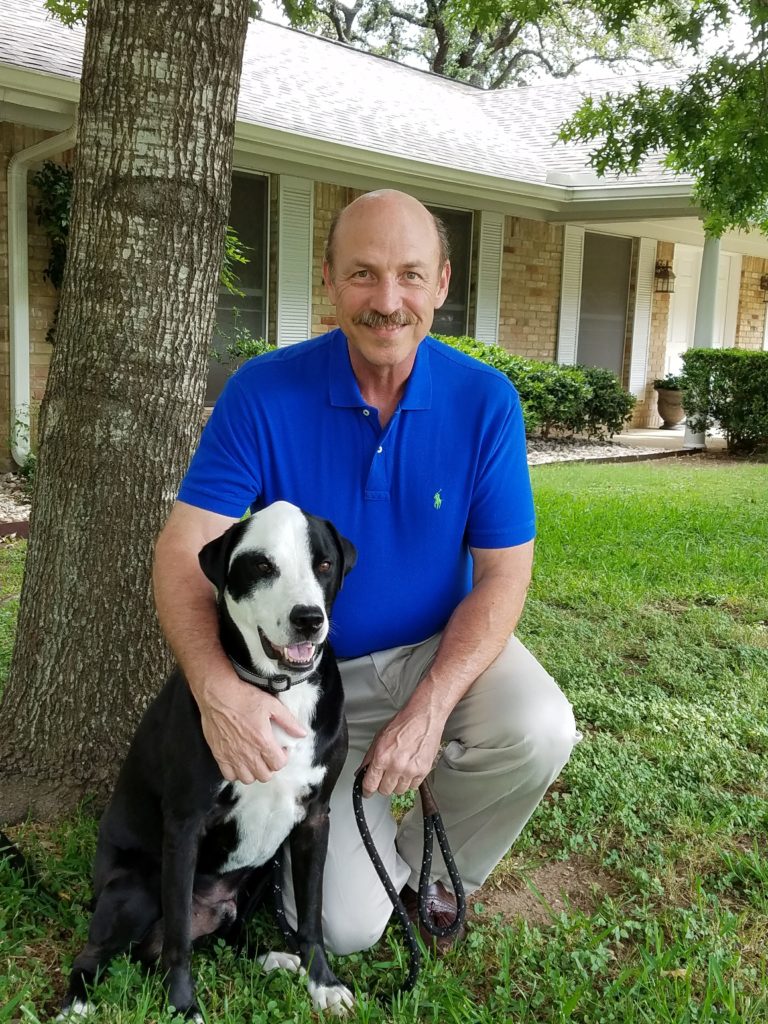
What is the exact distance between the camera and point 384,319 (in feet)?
8.10

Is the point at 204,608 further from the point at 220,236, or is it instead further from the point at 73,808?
the point at 220,236

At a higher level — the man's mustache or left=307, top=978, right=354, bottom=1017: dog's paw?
the man's mustache

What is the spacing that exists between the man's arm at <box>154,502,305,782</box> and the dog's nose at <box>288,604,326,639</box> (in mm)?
253

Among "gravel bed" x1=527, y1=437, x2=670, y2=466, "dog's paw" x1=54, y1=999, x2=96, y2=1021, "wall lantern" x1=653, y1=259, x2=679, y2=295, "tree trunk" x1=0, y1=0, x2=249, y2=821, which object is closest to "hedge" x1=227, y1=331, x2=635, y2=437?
"gravel bed" x1=527, y1=437, x2=670, y2=466

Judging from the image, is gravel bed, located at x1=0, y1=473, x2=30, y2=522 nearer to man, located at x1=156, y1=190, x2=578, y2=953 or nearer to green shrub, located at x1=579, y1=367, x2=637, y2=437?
man, located at x1=156, y1=190, x2=578, y2=953

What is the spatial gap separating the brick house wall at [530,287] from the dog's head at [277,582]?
11.2 meters

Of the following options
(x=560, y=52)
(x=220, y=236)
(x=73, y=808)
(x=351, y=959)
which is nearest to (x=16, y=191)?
(x=220, y=236)

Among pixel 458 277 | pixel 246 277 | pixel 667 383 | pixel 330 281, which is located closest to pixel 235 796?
pixel 330 281

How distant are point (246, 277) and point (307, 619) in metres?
8.92

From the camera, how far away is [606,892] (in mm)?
2686

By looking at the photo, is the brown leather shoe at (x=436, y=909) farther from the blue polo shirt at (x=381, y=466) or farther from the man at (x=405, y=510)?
the blue polo shirt at (x=381, y=466)

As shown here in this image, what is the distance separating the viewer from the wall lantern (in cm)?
1473

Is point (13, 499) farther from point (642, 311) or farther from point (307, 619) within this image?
point (642, 311)

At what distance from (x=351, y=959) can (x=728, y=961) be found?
0.90 m
